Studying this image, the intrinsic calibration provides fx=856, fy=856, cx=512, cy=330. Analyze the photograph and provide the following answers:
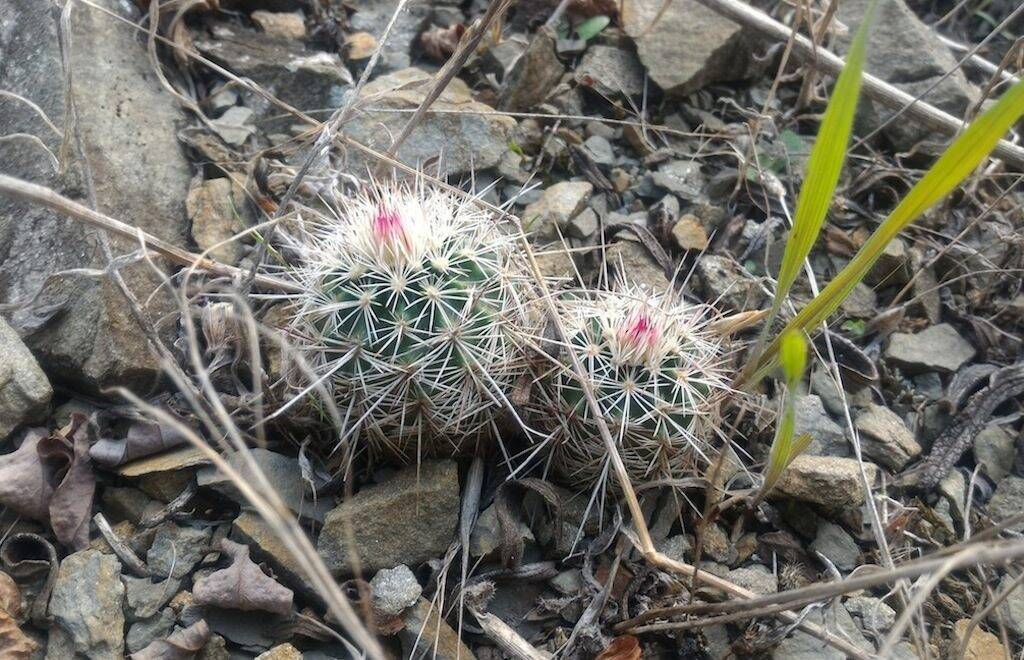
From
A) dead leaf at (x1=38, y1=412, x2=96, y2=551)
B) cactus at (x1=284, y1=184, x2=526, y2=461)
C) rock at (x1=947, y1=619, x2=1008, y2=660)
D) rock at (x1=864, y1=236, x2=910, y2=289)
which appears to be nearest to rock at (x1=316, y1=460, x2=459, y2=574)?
cactus at (x1=284, y1=184, x2=526, y2=461)

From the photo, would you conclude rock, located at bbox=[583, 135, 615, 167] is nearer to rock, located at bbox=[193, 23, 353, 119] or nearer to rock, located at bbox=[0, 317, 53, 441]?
rock, located at bbox=[193, 23, 353, 119]

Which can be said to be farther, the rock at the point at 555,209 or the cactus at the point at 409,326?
the rock at the point at 555,209

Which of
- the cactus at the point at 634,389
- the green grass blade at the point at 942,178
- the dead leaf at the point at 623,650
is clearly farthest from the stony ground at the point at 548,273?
the green grass blade at the point at 942,178

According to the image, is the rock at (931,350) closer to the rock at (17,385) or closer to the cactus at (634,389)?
the cactus at (634,389)

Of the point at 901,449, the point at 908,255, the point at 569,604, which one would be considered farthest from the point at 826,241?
the point at 569,604

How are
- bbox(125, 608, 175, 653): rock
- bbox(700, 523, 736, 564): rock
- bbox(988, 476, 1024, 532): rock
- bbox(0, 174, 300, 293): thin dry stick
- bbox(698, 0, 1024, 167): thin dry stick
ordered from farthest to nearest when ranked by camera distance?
bbox(698, 0, 1024, 167): thin dry stick → bbox(988, 476, 1024, 532): rock → bbox(700, 523, 736, 564): rock → bbox(125, 608, 175, 653): rock → bbox(0, 174, 300, 293): thin dry stick

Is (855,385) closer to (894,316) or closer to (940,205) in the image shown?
(894,316)
